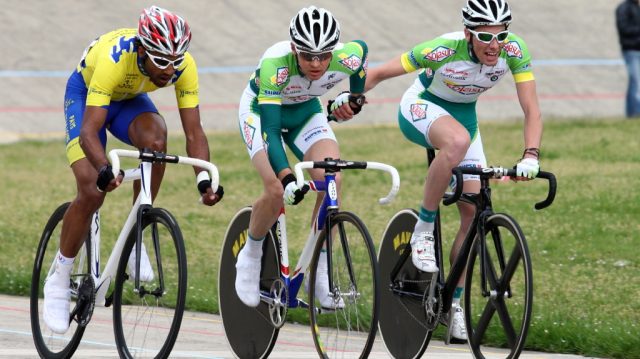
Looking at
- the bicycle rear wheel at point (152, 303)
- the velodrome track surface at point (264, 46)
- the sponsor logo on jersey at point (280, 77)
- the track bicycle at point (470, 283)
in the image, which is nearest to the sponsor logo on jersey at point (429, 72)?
the track bicycle at point (470, 283)

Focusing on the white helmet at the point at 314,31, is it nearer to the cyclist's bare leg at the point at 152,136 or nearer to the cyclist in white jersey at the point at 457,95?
the cyclist in white jersey at the point at 457,95

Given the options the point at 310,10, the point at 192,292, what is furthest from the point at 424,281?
the point at 192,292

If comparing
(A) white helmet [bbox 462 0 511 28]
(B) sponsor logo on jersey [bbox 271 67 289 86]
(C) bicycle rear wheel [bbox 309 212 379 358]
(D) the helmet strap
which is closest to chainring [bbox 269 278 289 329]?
(C) bicycle rear wheel [bbox 309 212 379 358]

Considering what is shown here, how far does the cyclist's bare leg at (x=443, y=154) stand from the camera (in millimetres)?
6957

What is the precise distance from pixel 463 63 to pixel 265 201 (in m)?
1.24

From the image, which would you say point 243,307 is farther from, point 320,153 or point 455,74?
point 455,74

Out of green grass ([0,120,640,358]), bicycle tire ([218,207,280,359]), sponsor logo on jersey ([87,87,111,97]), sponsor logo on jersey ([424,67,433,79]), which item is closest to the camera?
sponsor logo on jersey ([87,87,111,97])

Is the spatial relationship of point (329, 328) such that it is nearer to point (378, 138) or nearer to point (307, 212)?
point (307, 212)

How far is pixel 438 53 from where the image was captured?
7129 millimetres

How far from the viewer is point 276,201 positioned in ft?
22.6

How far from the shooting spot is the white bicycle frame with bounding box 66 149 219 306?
649cm

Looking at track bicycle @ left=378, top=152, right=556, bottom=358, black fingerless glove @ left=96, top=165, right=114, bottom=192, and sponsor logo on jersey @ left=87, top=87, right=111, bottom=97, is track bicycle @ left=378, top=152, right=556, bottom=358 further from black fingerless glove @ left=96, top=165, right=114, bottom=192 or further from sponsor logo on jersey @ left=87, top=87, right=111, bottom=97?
sponsor logo on jersey @ left=87, top=87, right=111, bottom=97

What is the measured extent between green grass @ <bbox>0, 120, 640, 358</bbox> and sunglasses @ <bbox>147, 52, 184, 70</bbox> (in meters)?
2.44

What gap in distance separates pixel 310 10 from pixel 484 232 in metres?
1.36
